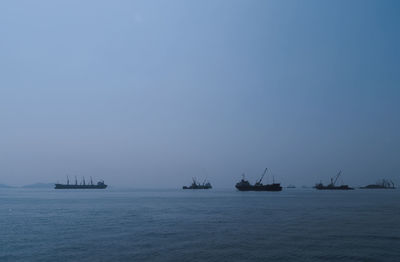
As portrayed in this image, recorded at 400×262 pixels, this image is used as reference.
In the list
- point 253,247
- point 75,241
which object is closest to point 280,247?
point 253,247

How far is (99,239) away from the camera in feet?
108

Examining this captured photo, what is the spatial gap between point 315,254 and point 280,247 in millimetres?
3447

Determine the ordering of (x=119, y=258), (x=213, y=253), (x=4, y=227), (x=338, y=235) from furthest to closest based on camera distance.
A: (x=4, y=227) < (x=338, y=235) < (x=213, y=253) < (x=119, y=258)

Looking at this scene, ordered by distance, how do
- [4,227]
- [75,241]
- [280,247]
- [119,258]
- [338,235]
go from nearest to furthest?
[119,258]
[280,247]
[75,241]
[338,235]
[4,227]

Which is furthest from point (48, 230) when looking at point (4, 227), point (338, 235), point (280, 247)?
point (338, 235)

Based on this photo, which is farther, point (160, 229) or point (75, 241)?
point (160, 229)

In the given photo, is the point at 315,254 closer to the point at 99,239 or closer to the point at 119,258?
the point at 119,258

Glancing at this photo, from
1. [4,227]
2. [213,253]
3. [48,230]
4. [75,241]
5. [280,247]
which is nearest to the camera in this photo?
[213,253]

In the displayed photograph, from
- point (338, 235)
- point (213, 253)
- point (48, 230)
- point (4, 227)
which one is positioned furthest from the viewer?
point (4, 227)

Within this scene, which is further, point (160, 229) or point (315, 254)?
point (160, 229)

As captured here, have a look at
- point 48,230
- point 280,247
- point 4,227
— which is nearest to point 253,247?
point 280,247

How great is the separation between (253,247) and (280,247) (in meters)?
2.42

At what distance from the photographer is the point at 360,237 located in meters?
33.8

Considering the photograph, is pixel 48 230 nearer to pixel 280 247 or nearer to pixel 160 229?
pixel 160 229
